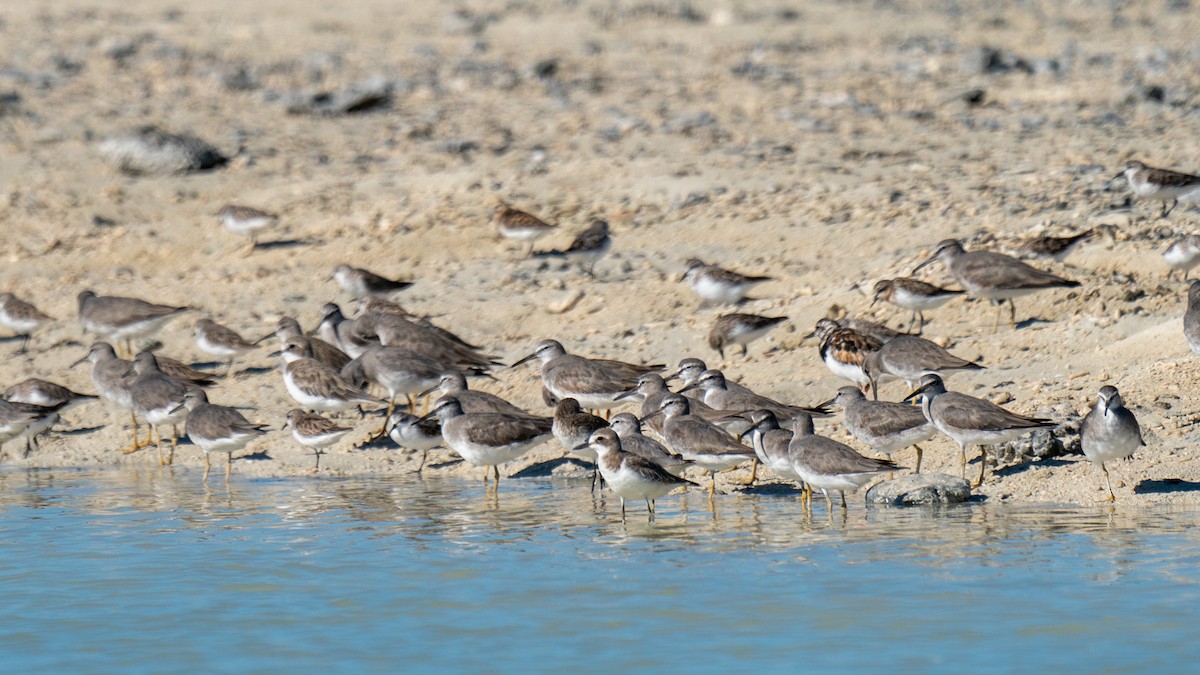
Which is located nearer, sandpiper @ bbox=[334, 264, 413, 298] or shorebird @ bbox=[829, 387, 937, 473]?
shorebird @ bbox=[829, 387, 937, 473]

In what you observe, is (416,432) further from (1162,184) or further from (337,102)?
(337,102)

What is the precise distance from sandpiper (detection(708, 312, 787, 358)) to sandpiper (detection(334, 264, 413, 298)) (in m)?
4.52

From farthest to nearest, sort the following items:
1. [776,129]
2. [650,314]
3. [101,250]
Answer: [776,129] → [101,250] → [650,314]

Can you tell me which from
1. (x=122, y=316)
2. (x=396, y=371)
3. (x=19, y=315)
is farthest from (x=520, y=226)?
(x=19, y=315)

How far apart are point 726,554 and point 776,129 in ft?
47.9

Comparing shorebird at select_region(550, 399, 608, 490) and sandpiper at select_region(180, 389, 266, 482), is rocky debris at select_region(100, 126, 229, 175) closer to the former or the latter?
sandpiper at select_region(180, 389, 266, 482)

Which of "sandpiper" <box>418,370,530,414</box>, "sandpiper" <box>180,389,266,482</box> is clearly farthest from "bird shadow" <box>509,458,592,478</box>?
"sandpiper" <box>180,389,266,482</box>

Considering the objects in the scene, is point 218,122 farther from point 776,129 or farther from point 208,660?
point 208,660

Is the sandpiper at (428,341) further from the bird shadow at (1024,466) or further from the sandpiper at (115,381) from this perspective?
the bird shadow at (1024,466)

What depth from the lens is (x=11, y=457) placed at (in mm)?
15859

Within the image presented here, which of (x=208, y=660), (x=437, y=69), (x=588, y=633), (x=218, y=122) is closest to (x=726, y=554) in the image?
(x=588, y=633)

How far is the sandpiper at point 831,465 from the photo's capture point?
11438mm

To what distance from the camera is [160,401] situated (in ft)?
50.3

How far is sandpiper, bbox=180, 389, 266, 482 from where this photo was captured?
14.3 meters
